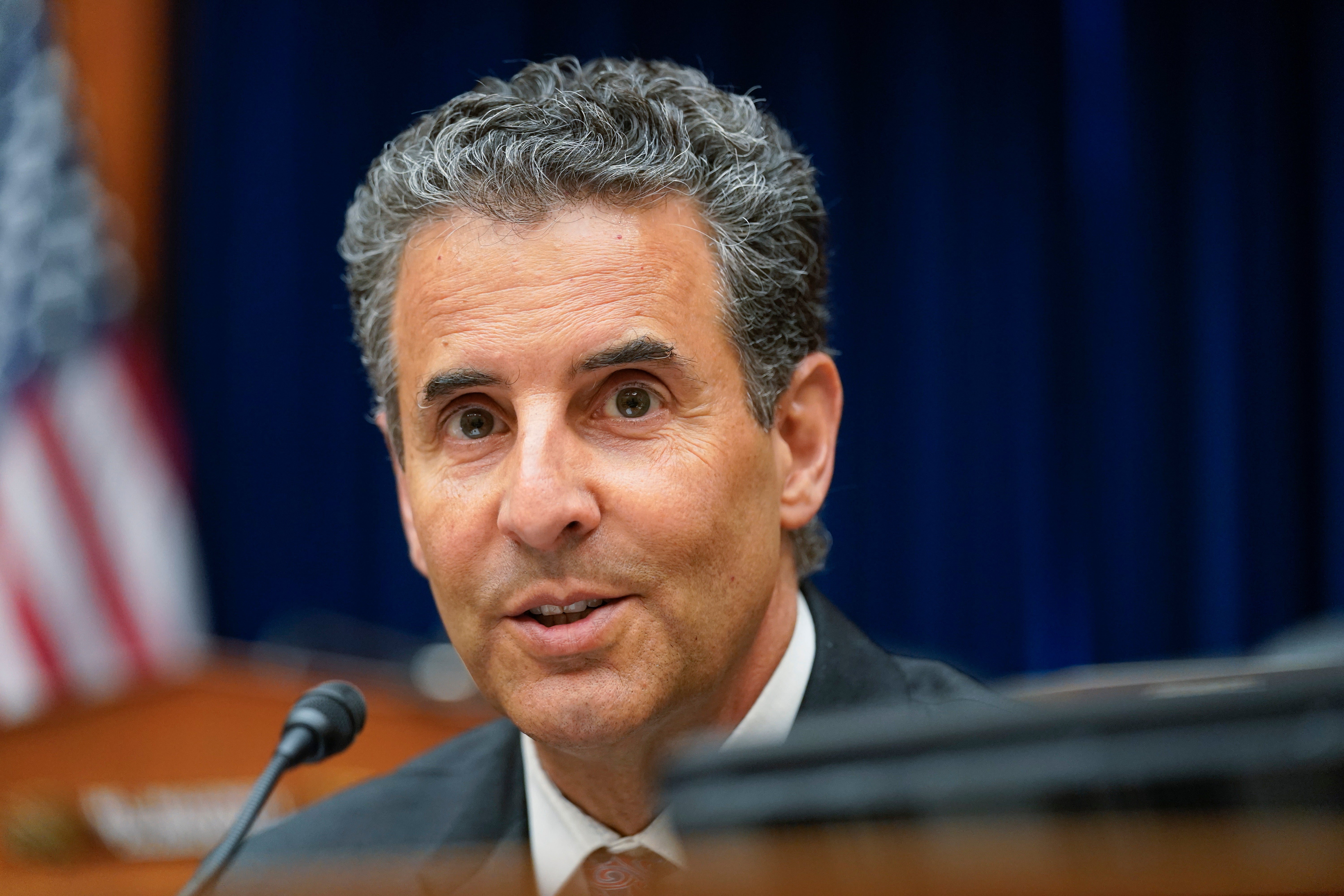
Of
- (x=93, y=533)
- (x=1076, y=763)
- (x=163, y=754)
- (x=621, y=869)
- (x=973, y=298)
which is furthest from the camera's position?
(x=973, y=298)

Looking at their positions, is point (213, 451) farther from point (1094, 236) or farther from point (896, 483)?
point (1094, 236)

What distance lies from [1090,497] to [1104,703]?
173 inches

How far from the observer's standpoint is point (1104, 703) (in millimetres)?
650

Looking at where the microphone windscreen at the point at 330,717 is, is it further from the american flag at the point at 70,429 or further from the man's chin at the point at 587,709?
the american flag at the point at 70,429

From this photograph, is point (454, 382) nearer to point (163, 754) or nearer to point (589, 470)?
point (589, 470)

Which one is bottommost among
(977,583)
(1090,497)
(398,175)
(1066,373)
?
(977,583)

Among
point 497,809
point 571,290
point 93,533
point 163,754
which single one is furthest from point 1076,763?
point 93,533

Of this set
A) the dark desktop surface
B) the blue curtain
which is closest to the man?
the dark desktop surface

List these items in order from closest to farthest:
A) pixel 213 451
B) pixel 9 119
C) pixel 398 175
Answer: pixel 398 175
pixel 9 119
pixel 213 451

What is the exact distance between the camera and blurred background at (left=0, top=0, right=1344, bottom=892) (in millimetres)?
4699

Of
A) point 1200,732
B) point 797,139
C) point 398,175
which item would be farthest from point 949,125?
point 1200,732

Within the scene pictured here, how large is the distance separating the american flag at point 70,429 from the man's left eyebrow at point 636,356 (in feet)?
9.71

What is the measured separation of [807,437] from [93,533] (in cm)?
318

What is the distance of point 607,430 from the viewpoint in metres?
1.51
